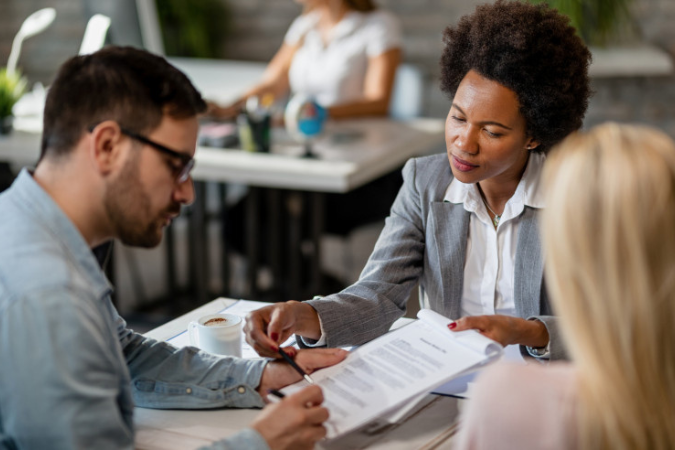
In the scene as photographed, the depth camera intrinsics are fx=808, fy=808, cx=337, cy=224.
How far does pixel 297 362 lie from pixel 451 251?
431 millimetres

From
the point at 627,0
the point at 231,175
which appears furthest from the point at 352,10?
the point at 627,0

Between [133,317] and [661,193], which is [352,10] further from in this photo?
[661,193]

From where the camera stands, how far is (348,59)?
3385mm

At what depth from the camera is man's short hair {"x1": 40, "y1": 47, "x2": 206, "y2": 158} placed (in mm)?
1011

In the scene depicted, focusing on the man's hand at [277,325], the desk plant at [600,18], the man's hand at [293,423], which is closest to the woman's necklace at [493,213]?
the man's hand at [277,325]

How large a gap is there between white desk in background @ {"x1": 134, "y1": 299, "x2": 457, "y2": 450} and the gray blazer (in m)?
0.25

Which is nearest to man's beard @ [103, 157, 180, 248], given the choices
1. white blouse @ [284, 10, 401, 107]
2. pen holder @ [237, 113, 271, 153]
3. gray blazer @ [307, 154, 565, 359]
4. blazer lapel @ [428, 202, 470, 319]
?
gray blazer @ [307, 154, 565, 359]

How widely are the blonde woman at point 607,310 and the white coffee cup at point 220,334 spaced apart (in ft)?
1.96

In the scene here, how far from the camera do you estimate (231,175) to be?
8.86 ft

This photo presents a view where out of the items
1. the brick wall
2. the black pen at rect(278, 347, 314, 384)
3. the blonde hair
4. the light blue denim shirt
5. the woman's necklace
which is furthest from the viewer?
the brick wall

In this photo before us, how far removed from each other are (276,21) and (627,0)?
196 cm

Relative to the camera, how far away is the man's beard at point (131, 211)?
1026 millimetres

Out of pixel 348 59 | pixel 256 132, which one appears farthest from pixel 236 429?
pixel 348 59

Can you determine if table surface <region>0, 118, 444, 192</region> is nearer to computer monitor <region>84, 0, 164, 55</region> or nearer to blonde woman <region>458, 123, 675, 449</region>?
computer monitor <region>84, 0, 164, 55</region>
